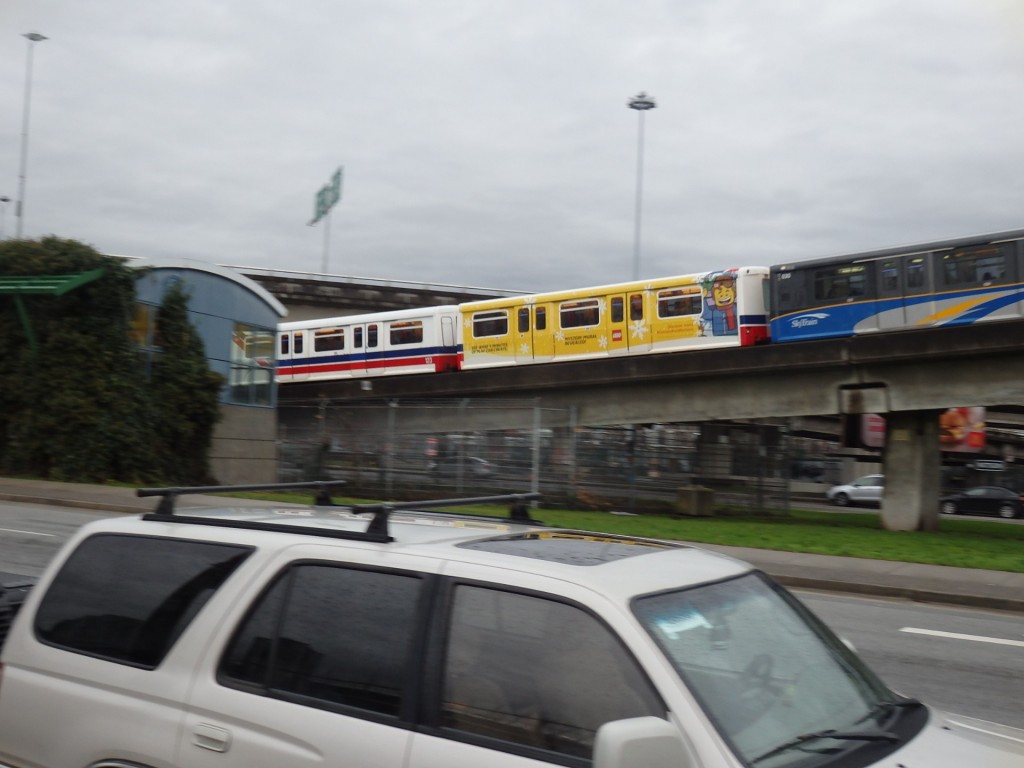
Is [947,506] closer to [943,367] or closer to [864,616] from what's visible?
[943,367]

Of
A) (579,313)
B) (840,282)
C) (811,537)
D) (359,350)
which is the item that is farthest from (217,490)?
(359,350)

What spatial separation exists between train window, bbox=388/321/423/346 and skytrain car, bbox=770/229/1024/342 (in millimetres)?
14305

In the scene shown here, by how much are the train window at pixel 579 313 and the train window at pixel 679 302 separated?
2326mm

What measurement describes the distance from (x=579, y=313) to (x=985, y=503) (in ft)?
76.2

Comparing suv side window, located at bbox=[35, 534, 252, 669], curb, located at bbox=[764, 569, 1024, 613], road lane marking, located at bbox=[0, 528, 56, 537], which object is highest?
suv side window, located at bbox=[35, 534, 252, 669]

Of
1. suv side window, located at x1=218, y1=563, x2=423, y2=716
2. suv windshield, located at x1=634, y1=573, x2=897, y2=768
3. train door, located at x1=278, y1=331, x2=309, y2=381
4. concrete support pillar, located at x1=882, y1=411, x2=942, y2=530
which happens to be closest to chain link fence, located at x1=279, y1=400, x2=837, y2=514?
concrete support pillar, located at x1=882, y1=411, x2=942, y2=530

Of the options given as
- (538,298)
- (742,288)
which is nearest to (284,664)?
(742,288)

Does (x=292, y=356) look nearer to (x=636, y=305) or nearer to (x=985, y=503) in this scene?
(x=636, y=305)

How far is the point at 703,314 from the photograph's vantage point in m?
30.1

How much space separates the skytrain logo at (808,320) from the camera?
2778cm

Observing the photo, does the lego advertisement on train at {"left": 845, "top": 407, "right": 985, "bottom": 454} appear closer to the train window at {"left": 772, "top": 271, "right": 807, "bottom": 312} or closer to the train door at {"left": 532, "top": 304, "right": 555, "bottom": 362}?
the train door at {"left": 532, "top": 304, "right": 555, "bottom": 362}

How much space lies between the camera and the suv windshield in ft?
9.05

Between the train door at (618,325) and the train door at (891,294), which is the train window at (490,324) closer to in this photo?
the train door at (618,325)

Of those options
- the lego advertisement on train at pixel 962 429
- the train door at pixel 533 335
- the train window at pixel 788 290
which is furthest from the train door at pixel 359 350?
the lego advertisement on train at pixel 962 429
